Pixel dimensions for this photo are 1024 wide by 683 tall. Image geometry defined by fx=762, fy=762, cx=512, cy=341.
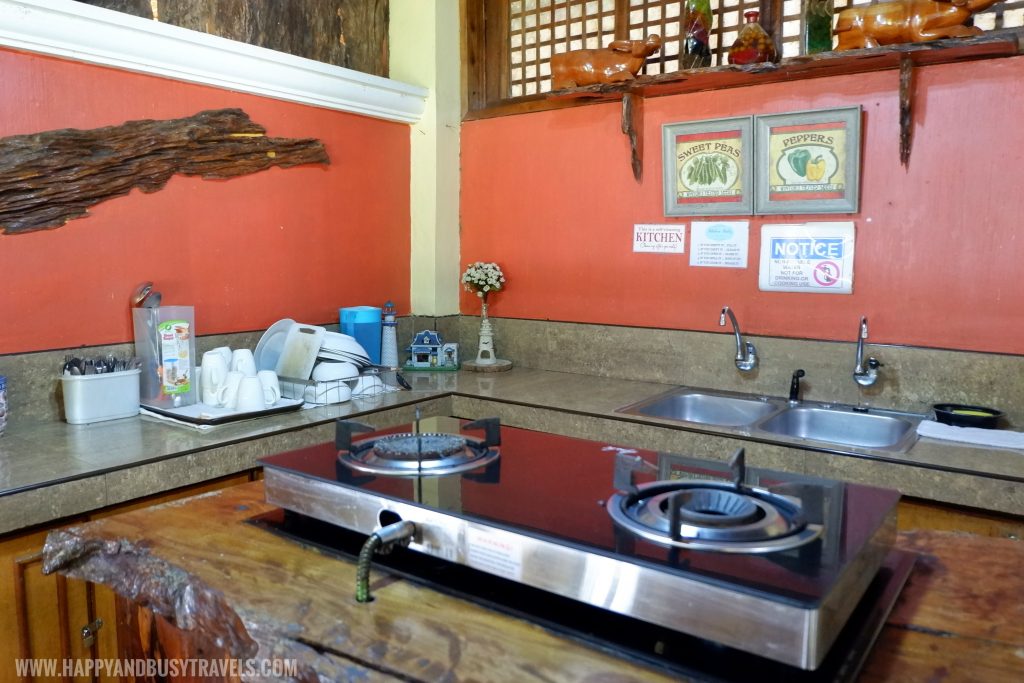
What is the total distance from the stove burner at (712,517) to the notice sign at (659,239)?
1937 mm

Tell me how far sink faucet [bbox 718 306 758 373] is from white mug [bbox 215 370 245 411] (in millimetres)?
1627

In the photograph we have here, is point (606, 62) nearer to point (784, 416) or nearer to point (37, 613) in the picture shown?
point (784, 416)

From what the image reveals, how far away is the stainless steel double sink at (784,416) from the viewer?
2295 millimetres

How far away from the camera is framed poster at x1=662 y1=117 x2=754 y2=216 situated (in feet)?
8.57

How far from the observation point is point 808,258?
2.53 meters

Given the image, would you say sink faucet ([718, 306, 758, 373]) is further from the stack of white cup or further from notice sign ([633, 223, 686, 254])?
the stack of white cup

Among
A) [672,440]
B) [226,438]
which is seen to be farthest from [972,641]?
[226,438]

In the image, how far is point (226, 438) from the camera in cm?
203

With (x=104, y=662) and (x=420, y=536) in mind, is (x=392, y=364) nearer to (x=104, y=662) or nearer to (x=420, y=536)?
(x=104, y=662)

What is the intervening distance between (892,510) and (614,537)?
37cm

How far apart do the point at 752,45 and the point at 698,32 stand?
23 cm

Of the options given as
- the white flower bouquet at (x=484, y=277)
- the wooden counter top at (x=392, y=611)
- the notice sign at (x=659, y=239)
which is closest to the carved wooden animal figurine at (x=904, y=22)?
the notice sign at (x=659, y=239)

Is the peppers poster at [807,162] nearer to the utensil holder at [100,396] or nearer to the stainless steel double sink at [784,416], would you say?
the stainless steel double sink at [784,416]

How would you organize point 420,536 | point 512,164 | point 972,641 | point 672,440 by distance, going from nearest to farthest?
point 972,641
point 420,536
point 672,440
point 512,164
